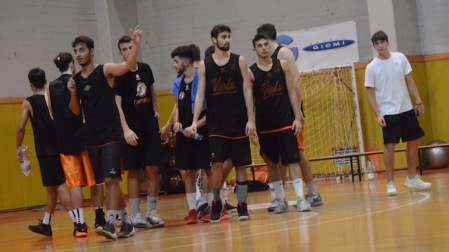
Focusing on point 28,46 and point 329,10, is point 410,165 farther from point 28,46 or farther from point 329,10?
point 28,46

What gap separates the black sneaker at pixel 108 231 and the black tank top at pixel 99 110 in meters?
0.80

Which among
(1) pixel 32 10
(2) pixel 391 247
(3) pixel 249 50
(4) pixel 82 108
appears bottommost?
(2) pixel 391 247

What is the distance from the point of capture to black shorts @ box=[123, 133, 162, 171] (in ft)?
29.8

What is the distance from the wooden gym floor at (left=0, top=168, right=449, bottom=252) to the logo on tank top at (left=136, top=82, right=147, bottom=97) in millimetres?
1484

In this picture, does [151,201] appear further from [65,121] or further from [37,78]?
[37,78]

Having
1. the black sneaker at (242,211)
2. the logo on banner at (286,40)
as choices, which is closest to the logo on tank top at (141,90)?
the black sneaker at (242,211)

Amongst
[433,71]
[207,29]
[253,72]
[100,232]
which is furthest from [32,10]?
[100,232]

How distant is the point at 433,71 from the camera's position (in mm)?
17953

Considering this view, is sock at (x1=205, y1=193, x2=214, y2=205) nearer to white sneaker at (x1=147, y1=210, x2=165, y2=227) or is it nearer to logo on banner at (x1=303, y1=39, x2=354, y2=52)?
white sneaker at (x1=147, y1=210, x2=165, y2=227)

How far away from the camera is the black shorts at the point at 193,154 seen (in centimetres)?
944

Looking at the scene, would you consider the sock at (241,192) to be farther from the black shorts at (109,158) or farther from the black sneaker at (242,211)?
the black shorts at (109,158)

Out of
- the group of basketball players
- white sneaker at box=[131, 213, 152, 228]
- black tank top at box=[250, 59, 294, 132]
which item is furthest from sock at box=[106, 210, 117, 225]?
black tank top at box=[250, 59, 294, 132]

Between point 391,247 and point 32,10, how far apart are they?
1477 centimetres

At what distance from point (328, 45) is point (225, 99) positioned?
1002cm
